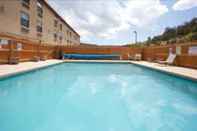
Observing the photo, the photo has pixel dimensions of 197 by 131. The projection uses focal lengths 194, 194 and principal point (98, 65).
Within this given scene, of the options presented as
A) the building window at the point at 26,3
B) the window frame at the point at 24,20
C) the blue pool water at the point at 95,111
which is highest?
the building window at the point at 26,3

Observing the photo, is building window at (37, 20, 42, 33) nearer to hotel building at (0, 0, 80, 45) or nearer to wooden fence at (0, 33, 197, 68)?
hotel building at (0, 0, 80, 45)

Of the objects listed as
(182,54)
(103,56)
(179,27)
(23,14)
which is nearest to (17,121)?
(182,54)

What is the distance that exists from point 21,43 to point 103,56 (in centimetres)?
909

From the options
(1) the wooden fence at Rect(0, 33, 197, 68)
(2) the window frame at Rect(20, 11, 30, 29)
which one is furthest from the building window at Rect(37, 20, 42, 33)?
(1) the wooden fence at Rect(0, 33, 197, 68)

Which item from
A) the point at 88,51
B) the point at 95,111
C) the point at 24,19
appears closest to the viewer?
the point at 95,111

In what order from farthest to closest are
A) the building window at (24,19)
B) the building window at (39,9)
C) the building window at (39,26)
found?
1. the building window at (39,26)
2. the building window at (39,9)
3. the building window at (24,19)

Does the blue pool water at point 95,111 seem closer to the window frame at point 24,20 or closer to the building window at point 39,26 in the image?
the window frame at point 24,20

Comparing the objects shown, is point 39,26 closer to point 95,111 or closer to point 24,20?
point 24,20

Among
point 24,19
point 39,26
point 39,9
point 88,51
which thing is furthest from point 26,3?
point 88,51

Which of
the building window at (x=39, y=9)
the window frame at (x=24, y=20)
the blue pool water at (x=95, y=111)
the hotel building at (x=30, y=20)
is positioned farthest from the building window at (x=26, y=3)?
the blue pool water at (x=95, y=111)

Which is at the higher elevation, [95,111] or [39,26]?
[39,26]

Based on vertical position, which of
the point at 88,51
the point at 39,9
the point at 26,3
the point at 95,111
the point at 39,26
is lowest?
the point at 95,111

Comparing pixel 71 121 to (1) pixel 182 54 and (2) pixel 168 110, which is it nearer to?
(2) pixel 168 110

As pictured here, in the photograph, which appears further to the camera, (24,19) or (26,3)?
(26,3)
